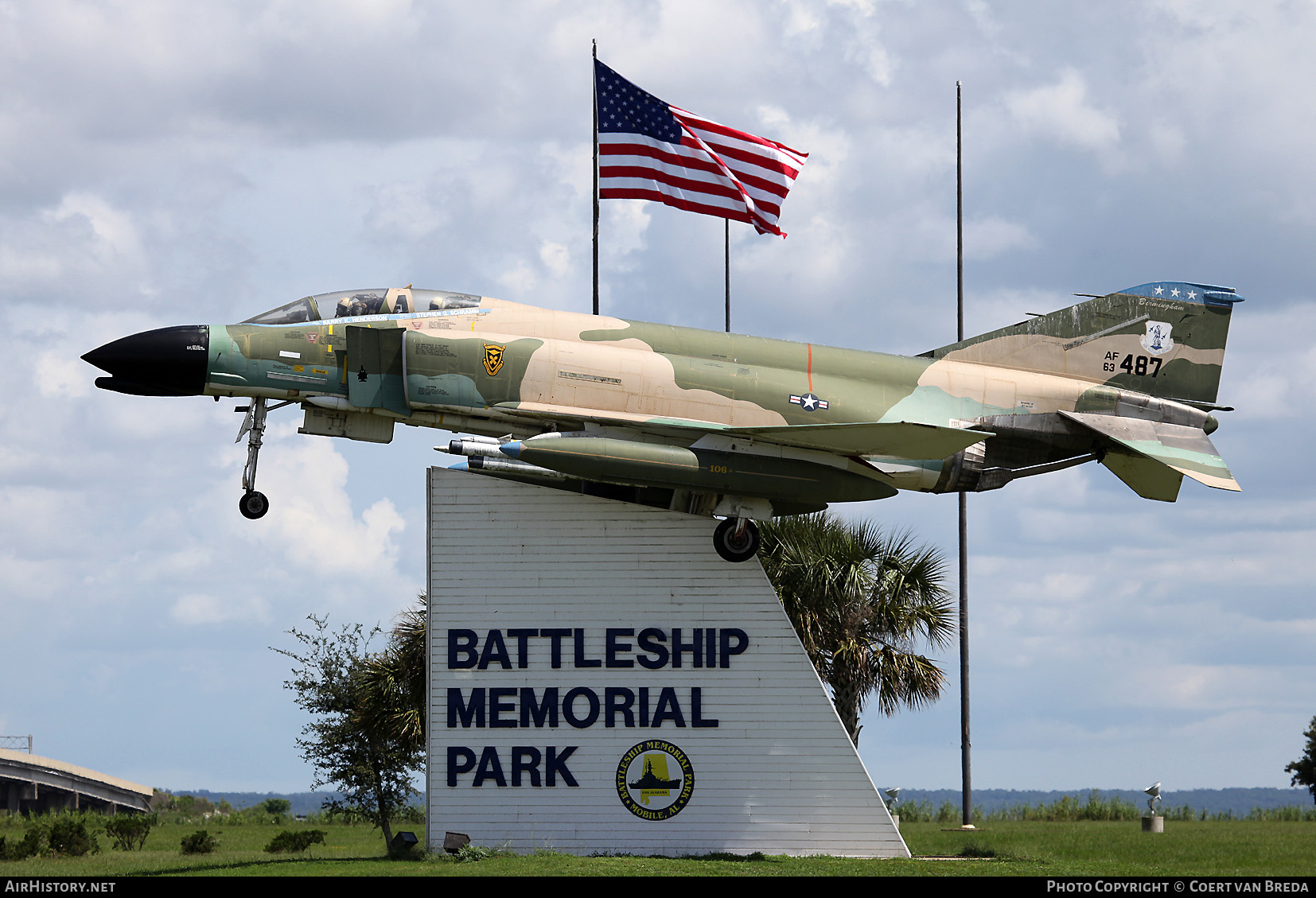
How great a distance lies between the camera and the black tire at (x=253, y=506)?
1964 cm

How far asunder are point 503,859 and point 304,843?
319 inches

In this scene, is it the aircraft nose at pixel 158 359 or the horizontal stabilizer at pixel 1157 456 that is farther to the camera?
the horizontal stabilizer at pixel 1157 456

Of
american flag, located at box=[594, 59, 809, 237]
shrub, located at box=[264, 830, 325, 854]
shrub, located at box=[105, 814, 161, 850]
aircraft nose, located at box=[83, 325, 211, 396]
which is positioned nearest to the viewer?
aircraft nose, located at box=[83, 325, 211, 396]

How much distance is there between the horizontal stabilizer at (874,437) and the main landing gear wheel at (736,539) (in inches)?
56.7

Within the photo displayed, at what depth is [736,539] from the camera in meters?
20.8

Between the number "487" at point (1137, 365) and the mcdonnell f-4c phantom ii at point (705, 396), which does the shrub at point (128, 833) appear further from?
the number "487" at point (1137, 365)

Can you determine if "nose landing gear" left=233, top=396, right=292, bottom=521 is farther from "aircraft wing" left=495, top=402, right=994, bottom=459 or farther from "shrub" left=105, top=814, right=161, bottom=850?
"shrub" left=105, top=814, right=161, bottom=850

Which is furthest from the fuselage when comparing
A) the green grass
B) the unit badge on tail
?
the green grass

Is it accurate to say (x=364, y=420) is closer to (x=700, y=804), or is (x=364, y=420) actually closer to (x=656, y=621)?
(x=656, y=621)

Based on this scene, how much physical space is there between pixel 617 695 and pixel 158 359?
8.40 m

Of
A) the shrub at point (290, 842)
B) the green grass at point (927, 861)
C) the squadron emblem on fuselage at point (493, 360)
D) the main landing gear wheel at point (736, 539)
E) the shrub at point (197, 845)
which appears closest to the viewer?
the green grass at point (927, 861)

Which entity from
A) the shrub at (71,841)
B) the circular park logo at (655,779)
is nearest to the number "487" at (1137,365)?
the circular park logo at (655,779)

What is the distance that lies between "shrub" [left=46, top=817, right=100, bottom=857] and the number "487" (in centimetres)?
2059

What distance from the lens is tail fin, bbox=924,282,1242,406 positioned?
21969mm
